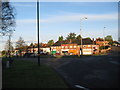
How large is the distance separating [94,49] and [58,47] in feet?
69.6

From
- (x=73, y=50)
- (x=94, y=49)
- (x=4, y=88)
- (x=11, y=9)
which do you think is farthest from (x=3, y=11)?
(x=73, y=50)

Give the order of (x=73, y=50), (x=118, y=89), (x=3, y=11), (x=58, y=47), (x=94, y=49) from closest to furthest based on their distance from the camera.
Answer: (x=118, y=89) → (x=3, y=11) → (x=94, y=49) → (x=73, y=50) → (x=58, y=47)

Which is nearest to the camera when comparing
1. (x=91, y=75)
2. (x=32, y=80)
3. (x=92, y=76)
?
(x=32, y=80)

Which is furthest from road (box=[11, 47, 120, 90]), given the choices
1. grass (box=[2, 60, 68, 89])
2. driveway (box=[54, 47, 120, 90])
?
grass (box=[2, 60, 68, 89])

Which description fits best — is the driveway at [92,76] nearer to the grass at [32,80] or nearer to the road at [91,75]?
the road at [91,75]

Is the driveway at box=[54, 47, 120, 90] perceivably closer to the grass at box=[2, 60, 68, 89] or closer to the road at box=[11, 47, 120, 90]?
the road at box=[11, 47, 120, 90]

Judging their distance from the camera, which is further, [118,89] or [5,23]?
[5,23]

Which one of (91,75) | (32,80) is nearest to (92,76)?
(91,75)

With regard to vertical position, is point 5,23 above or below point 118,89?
above

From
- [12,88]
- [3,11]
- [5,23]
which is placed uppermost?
[3,11]

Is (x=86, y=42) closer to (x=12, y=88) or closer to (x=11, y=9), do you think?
(x=11, y=9)

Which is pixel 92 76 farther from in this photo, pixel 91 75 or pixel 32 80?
pixel 32 80

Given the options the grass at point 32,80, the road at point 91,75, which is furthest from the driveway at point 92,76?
the grass at point 32,80

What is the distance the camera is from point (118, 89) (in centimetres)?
679
